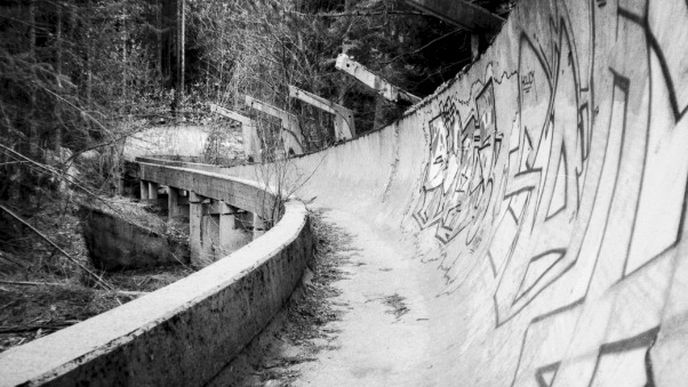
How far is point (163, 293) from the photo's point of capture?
2.82 meters

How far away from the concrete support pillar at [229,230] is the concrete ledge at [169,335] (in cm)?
993

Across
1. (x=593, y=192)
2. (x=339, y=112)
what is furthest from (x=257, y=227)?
(x=593, y=192)

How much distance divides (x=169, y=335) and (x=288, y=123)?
20448mm

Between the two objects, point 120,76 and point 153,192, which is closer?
point 120,76

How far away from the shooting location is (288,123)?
22531mm

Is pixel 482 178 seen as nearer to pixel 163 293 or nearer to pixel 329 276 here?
pixel 329 276

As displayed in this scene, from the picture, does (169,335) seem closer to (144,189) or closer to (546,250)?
(546,250)

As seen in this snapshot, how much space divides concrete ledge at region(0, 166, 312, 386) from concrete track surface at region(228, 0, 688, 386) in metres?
0.58

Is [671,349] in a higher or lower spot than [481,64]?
lower

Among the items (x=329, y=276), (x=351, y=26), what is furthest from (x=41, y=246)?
(x=351, y=26)

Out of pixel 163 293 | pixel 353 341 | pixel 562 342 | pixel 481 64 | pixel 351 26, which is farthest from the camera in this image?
pixel 351 26

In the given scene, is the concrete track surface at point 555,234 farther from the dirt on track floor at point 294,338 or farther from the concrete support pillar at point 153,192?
the concrete support pillar at point 153,192

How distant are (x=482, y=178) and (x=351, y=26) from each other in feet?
54.0

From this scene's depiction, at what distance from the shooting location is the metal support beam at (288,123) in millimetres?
21906
